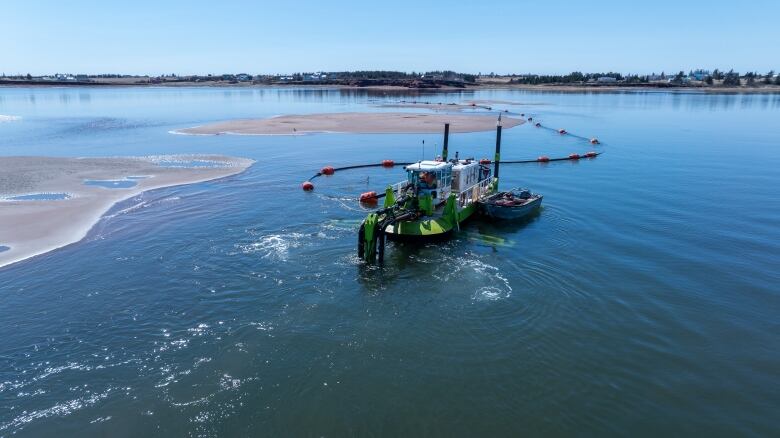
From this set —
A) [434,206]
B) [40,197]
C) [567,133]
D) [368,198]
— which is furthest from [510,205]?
[567,133]

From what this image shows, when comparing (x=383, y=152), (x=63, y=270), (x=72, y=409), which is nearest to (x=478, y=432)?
(x=72, y=409)

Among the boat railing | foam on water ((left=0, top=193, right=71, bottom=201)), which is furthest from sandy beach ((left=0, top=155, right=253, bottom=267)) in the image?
the boat railing

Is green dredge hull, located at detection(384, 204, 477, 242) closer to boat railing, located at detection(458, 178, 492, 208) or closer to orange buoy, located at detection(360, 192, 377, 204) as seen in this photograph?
boat railing, located at detection(458, 178, 492, 208)

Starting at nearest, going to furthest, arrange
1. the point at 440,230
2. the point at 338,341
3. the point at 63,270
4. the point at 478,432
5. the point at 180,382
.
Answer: the point at 478,432
the point at 180,382
the point at 338,341
the point at 63,270
the point at 440,230

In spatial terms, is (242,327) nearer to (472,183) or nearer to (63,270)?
(63,270)

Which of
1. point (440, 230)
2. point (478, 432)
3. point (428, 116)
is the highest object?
point (428, 116)

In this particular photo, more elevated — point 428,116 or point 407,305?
point 428,116

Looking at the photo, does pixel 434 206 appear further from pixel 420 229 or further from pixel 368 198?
pixel 368 198
